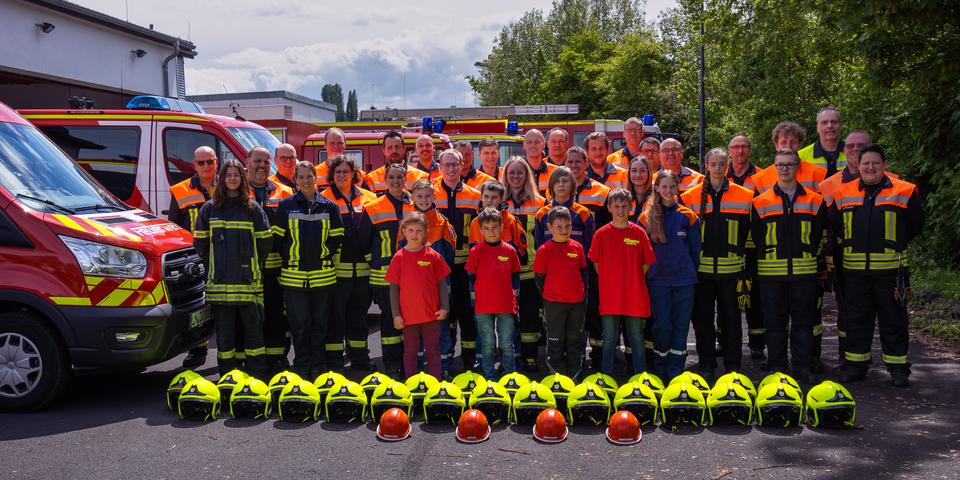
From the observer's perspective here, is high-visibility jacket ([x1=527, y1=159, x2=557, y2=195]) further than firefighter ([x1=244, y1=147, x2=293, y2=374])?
Yes

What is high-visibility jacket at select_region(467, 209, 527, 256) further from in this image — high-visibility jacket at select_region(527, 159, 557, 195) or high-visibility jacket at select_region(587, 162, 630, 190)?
high-visibility jacket at select_region(587, 162, 630, 190)

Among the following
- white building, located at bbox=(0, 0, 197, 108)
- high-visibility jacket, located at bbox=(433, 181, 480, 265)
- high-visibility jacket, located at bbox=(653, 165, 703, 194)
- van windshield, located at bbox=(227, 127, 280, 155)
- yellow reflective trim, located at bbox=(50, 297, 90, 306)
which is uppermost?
white building, located at bbox=(0, 0, 197, 108)

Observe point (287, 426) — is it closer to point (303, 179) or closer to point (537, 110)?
point (303, 179)

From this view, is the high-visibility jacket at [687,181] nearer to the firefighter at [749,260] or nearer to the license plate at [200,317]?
the firefighter at [749,260]

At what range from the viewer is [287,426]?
19.3 ft

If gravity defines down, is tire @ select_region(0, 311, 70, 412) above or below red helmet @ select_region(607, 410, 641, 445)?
above

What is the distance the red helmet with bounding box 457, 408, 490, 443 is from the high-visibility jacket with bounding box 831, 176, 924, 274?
3662 mm

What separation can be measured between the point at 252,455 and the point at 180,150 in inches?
210

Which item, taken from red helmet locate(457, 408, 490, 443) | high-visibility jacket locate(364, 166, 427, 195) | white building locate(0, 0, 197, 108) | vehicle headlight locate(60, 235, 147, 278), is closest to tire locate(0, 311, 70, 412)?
vehicle headlight locate(60, 235, 147, 278)

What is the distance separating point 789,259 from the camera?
6941 mm

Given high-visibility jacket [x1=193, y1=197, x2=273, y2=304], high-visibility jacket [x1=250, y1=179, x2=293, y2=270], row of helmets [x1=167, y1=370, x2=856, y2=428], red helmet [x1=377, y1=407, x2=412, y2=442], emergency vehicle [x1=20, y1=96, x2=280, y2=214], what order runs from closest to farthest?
1. red helmet [x1=377, y1=407, x2=412, y2=442]
2. row of helmets [x1=167, y1=370, x2=856, y2=428]
3. high-visibility jacket [x1=193, y1=197, x2=273, y2=304]
4. high-visibility jacket [x1=250, y1=179, x2=293, y2=270]
5. emergency vehicle [x1=20, y1=96, x2=280, y2=214]

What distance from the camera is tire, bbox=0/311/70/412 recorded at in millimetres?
6074

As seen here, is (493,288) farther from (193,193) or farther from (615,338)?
(193,193)

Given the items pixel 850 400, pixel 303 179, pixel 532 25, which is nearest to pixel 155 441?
pixel 303 179
